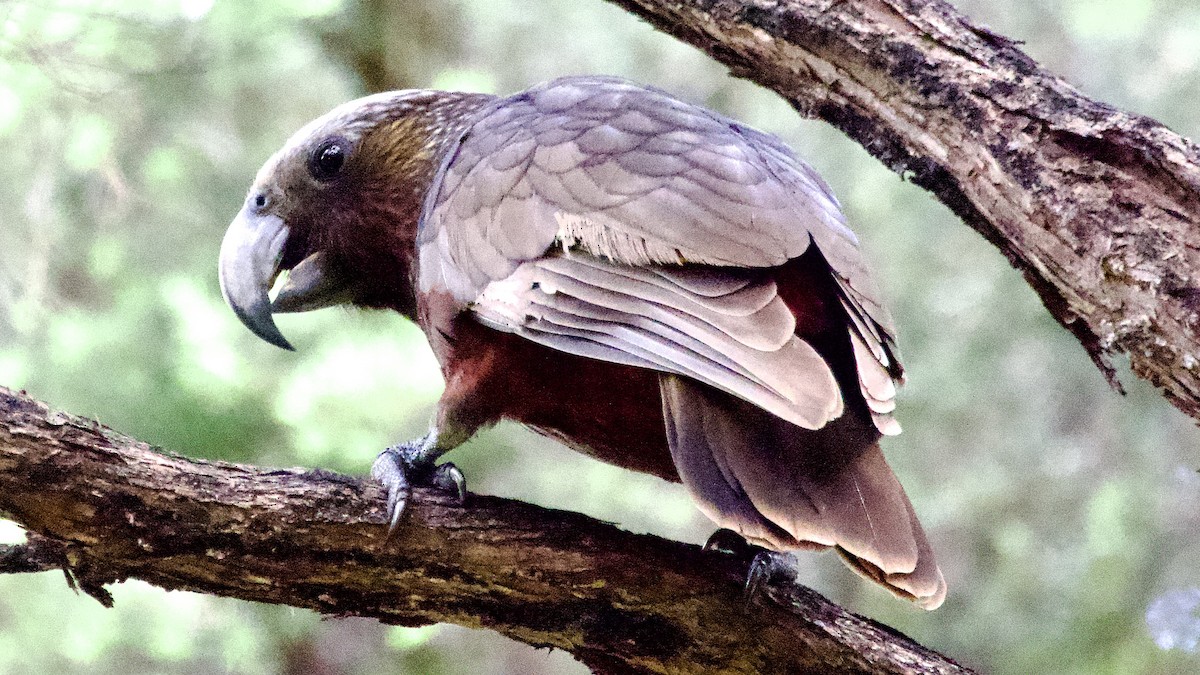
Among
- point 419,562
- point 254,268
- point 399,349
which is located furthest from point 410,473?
point 399,349

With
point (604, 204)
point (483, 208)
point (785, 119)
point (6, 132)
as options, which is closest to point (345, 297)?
point (483, 208)

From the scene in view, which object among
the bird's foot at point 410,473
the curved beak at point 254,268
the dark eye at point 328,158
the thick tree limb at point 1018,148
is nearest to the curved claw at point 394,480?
the bird's foot at point 410,473

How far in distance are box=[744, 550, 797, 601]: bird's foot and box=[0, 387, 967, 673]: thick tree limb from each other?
0.6 inches

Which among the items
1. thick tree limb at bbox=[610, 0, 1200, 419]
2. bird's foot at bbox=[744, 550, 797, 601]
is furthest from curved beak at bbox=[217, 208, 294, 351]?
bird's foot at bbox=[744, 550, 797, 601]

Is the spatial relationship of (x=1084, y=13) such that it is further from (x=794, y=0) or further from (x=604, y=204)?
(x=604, y=204)

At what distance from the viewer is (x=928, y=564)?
1750 mm

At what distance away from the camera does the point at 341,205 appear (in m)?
2.58

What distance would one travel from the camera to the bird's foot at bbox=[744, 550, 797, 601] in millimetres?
2045

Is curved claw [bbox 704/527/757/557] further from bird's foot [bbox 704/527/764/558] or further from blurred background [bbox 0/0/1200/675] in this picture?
blurred background [bbox 0/0/1200/675]

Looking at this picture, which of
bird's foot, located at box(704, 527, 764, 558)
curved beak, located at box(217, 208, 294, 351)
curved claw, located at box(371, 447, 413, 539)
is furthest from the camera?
curved beak, located at box(217, 208, 294, 351)

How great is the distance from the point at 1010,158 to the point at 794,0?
0.55m

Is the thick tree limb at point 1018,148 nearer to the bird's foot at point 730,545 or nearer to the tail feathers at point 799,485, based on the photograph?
the tail feathers at point 799,485

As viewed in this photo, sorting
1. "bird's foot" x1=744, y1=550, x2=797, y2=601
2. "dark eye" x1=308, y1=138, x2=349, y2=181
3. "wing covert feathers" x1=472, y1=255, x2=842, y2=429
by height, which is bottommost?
"bird's foot" x1=744, y1=550, x2=797, y2=601

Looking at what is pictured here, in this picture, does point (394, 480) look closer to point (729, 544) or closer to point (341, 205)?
point (729, 544)
